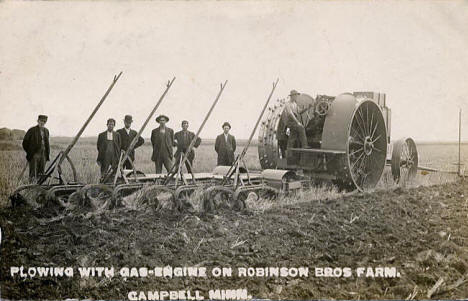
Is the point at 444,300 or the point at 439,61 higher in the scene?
the point at 439,61

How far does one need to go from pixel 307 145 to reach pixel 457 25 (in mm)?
2344

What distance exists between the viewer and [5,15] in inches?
165

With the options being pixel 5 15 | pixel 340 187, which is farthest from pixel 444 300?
pixel 5 15

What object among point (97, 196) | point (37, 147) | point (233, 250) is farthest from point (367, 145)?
point (37, 147)

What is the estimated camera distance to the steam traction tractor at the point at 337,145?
5473mm

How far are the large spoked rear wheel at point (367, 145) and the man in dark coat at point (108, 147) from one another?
10.5 feet

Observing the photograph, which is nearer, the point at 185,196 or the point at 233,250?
the point at 233,250

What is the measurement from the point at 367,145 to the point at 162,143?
9.55ft

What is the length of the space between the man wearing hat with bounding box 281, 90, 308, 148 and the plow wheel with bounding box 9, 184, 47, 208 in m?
3.20

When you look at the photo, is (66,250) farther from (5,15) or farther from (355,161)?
(355,161)

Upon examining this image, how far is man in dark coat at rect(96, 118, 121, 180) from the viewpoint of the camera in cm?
500

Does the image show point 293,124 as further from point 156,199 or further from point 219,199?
point 156,199

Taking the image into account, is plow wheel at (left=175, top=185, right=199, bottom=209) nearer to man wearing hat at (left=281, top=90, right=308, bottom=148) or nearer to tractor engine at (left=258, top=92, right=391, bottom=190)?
tractor engine at (left=258, top=92, right=391, bottom=190)

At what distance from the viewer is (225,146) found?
5.76 meters
